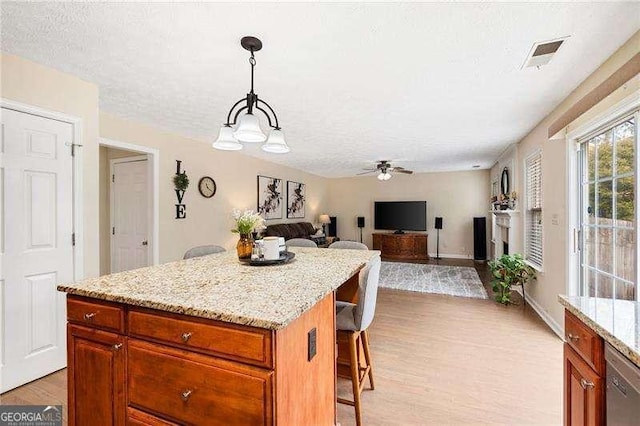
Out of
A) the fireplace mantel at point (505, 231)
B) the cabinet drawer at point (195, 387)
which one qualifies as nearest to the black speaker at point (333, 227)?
the fireplace mantel at point (505, 231)

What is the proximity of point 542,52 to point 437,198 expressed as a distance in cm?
643

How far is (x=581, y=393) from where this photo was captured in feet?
3.90

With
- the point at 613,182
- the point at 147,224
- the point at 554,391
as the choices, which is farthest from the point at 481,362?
the point at 147,224

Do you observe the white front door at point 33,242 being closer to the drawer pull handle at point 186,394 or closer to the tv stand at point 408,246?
the drawer pull handle at point 186,394

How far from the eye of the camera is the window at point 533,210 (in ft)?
12.4

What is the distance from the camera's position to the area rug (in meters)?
4.64

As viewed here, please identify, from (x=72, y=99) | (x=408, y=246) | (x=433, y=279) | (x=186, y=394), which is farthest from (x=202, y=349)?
(x=408, y=246)

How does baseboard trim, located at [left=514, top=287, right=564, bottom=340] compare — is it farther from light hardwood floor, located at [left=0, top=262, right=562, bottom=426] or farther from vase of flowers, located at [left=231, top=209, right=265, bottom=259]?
vase of flowers, located at [left=231, top=209, right=265, bottom=259]

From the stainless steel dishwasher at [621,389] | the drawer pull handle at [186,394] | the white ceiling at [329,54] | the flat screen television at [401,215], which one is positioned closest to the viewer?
the stainless steel dishwasher at [621,389]

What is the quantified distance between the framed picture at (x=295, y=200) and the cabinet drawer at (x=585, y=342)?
593cm

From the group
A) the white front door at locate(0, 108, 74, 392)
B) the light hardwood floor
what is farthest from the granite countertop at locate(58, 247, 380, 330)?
the white front door at locate(0, 108, 74, 392)

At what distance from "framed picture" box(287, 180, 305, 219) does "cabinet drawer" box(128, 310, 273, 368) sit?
5.69m

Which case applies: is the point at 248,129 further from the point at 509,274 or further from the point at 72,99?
the point at 509,274

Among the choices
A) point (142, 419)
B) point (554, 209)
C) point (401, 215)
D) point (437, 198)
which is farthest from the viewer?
point (401, 215)
